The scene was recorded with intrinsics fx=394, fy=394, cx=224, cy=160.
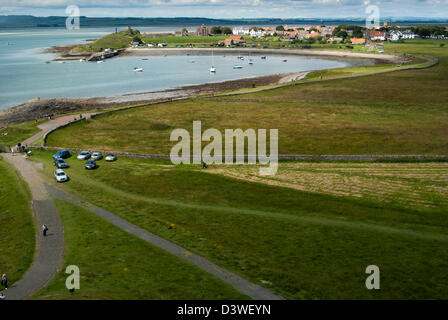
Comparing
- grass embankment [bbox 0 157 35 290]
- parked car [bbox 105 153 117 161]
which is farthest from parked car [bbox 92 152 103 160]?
grass embankment [bbox 0 157 35 290]

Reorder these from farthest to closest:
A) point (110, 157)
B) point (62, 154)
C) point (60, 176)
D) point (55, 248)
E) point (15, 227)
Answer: point (62, 154) → point (110, 157) → point (60, 176) → point (15, 227) → point (55, 248)

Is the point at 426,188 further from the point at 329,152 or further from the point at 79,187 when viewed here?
the point at 79,187

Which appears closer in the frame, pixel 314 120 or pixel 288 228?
pixel 288 228

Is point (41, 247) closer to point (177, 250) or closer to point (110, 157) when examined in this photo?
point (177, 250)

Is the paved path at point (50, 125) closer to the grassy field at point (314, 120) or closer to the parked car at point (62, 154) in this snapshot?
the grassy field at point (314, 120)

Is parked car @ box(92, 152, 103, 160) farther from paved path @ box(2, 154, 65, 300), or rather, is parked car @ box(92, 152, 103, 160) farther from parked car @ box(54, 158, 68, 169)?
paved path @ box(2, 154, 65, 300)

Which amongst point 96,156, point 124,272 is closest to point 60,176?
point 96,156

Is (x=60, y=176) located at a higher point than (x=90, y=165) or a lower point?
lower
